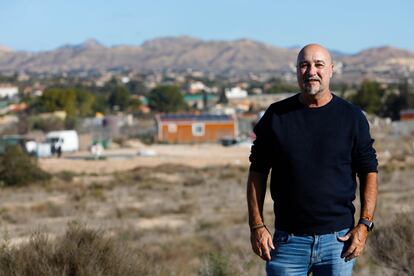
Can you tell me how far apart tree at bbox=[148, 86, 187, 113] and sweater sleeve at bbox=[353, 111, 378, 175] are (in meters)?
94.4

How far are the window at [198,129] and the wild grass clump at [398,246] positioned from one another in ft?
193

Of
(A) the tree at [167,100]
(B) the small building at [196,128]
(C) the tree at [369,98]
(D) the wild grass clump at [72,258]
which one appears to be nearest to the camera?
(D) the wild grass clump at [72,258]

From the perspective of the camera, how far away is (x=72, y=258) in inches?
281

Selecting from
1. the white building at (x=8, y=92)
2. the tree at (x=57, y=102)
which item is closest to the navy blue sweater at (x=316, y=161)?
the tree at (x=57, y=102)

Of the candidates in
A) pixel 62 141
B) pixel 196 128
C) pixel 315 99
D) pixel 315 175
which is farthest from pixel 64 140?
pixel 315 175

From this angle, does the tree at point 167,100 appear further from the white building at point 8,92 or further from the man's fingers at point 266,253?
the man's fingers at point 266,253

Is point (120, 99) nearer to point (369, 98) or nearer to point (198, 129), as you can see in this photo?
point (369, 98)

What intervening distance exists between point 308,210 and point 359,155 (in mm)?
410

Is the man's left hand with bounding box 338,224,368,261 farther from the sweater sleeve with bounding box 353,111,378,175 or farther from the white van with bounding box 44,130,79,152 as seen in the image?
the white van with bounding box 44,130,79,152

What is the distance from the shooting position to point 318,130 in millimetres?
4684

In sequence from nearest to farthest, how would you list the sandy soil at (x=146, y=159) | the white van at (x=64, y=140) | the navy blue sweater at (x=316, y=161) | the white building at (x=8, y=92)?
the navy blue sweater at (x=316, y=161)
the sandy soil at (x=146, y=159)
the white van at (x=64, y=140)
the white building at (x=8, y=92)

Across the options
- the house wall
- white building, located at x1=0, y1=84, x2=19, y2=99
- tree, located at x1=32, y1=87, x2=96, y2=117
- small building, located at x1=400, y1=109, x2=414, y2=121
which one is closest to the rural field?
the house wall

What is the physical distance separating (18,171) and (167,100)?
6653 centimetres

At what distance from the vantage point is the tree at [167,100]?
3917 inches
